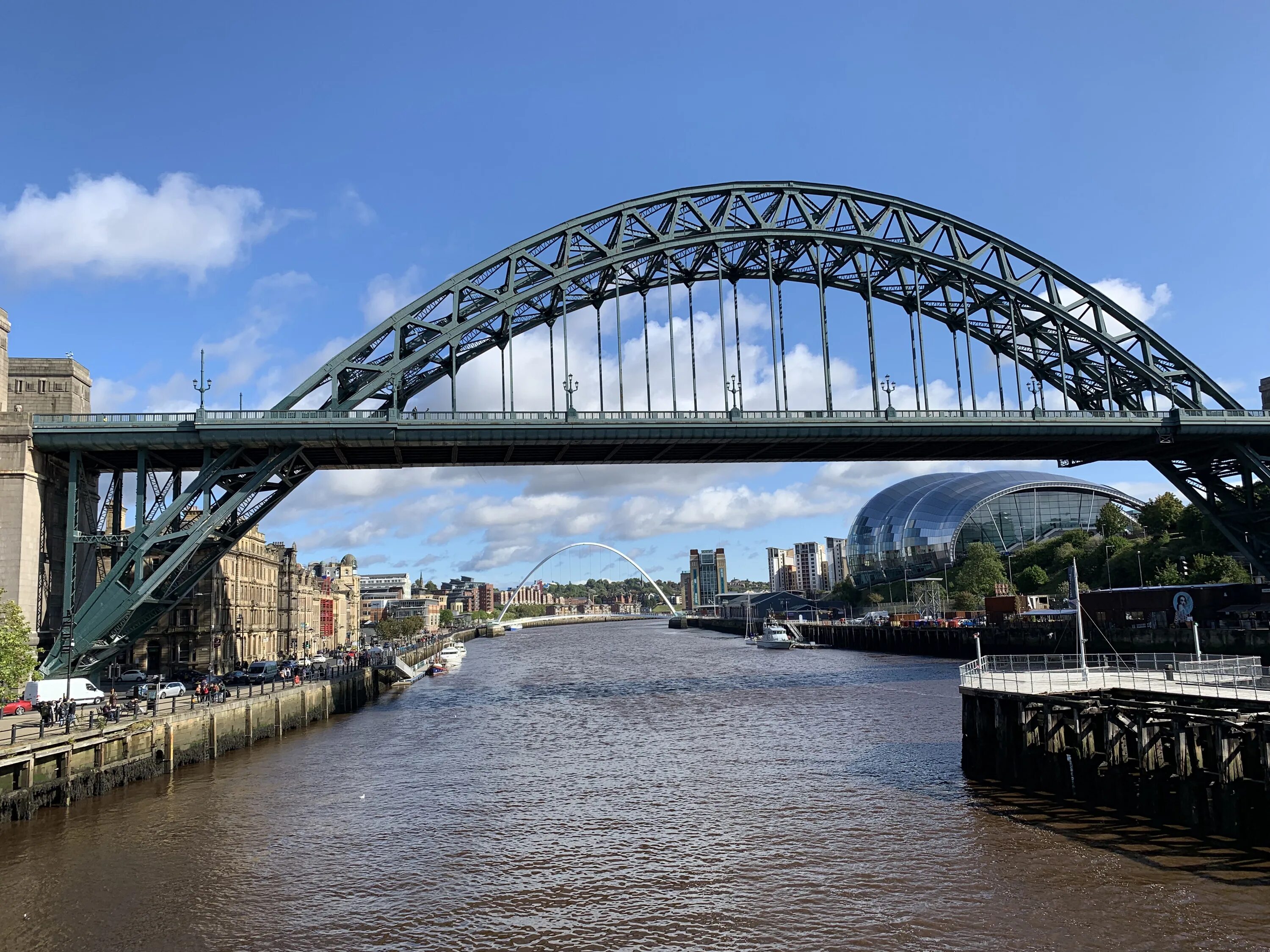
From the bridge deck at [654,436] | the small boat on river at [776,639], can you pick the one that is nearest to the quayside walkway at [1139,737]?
the bridge deck at [654,436]

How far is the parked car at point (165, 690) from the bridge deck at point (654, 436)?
12149 millimetres

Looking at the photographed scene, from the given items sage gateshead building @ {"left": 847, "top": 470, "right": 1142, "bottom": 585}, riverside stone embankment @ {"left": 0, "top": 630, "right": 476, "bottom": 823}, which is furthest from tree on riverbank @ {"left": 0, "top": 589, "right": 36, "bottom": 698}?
sage gateshead building @ {"left": 847, "top": 470, "right": 1142, "bottom": 585}

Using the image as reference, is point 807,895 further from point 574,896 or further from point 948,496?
point 948,496

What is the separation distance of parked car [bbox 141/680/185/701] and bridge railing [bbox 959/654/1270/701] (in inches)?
1514

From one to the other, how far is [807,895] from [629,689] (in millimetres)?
53399

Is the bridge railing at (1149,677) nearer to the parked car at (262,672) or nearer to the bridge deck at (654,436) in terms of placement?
the bridge deck at (654,436)

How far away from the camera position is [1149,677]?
124ft

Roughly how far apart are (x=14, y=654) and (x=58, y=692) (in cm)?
644

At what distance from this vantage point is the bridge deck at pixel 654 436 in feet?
167

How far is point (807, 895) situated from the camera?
78.2 feet

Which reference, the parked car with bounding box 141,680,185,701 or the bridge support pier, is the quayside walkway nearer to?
the bridge support pier

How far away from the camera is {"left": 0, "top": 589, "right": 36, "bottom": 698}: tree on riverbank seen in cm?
3688

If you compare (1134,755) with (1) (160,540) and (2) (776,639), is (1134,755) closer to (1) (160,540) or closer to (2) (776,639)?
Result: (1) (160,540)

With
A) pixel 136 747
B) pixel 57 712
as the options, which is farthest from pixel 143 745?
pixel 57 712
